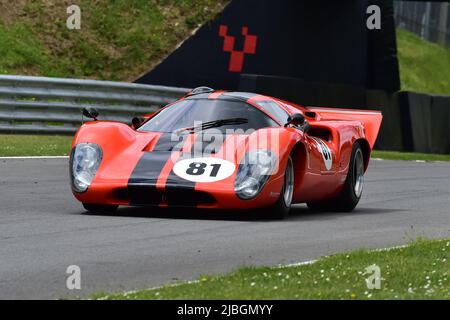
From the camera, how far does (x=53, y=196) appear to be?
1248cm

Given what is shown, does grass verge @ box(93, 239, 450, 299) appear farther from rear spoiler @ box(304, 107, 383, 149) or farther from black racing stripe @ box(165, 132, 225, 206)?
rear spoiler @ box(304, 107, 383, 149)

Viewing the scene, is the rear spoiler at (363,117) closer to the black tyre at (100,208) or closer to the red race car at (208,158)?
the red race car at (208,158)

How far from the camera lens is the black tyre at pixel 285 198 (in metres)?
10.8

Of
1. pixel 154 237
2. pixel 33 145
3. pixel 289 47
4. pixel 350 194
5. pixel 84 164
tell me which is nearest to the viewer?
pixel 154 237

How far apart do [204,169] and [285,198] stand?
90cm

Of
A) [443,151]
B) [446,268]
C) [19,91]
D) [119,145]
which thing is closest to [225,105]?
[119,145]

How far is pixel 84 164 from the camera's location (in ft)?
35.3

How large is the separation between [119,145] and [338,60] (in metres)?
18.9

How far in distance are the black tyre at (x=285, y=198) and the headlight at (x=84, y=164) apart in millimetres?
1532

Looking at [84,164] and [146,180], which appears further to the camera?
[84,164]

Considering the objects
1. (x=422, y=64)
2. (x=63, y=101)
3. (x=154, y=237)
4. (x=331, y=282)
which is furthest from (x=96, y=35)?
(x=422, y=64)

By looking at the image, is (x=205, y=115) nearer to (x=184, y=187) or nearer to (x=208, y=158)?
(x=208, y=158)

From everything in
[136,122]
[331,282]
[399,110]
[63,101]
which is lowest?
[399,110]
